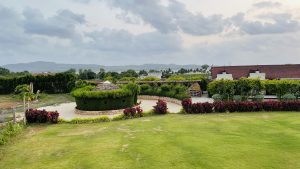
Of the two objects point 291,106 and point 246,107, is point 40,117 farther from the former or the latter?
point 291,106

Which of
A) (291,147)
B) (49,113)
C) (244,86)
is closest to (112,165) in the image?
(291,147)

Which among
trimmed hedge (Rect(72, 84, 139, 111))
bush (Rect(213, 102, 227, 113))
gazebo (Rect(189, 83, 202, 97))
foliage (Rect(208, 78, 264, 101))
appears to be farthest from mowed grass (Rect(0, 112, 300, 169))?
gazebo (Rect(189, 83, 202, 97))

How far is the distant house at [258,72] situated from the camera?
45300mm

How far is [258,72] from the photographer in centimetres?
4650

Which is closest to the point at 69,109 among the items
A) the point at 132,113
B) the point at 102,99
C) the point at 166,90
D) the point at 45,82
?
the point at 102,99

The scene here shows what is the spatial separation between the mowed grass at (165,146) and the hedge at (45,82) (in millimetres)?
27274

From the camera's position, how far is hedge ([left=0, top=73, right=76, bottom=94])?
43.6m

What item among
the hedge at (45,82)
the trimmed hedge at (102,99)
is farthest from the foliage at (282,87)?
the hedge at (45,82)

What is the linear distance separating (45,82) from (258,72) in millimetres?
27786

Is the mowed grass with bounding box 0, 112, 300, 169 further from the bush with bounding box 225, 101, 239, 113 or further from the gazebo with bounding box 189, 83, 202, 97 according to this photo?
the gazebo with bounding box 189, 83, 202, 97

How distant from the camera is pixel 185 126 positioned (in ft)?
54.1

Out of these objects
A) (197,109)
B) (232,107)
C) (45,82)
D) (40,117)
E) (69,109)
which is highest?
(45,82)

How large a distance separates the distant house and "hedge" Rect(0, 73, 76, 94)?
19.3m

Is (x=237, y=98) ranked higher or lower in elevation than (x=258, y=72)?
lower
